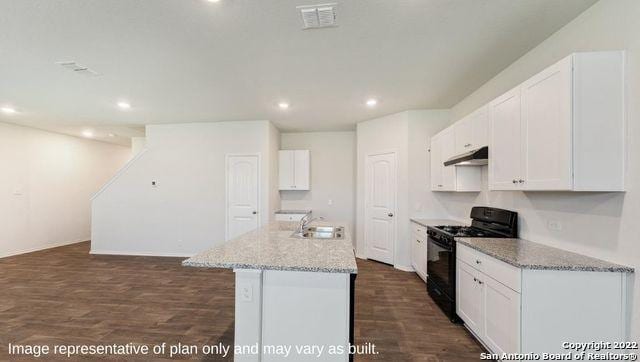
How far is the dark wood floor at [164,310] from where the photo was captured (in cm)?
242

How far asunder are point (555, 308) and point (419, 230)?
7.14 feet

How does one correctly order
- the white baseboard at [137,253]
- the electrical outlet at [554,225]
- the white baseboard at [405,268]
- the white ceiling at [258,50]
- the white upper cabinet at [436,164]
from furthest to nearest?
the white baseboard at [137,253] < the white baseboard at [405,268] < the white upper cabinet at [436,164] < the electrical outlet at [554,225] < the white ceiling at [258,50]

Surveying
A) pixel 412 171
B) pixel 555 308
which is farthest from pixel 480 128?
pixel 555 308

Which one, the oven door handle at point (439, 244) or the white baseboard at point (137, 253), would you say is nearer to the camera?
the oven door handle at point (439, 244)

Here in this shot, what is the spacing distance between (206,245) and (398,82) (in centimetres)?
462

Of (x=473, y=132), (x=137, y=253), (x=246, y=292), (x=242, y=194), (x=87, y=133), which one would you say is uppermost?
(x=87, y=133)

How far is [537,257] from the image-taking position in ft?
6.34

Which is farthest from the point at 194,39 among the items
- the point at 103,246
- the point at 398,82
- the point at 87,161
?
the point at 87,161

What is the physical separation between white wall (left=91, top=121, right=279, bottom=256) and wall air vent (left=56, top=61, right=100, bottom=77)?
91.5 inches

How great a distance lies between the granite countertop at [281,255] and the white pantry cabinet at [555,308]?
3.87 feet

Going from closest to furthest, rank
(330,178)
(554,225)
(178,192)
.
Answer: (554,225)
(178,192)
(330,178)

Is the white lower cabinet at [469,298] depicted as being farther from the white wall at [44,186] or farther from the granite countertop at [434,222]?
the white wall at [44,186]

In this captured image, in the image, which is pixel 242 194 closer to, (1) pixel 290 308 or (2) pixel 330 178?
(2) pixel 330 178

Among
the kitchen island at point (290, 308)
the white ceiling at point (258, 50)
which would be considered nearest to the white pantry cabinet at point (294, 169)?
the white ceiling at point (258, 50)
